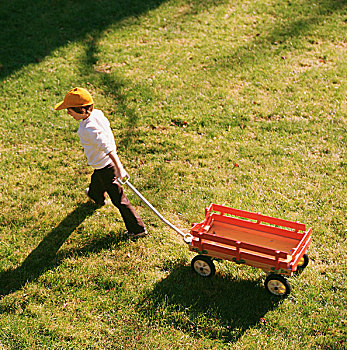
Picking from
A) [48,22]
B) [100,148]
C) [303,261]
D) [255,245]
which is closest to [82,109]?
[100,148]

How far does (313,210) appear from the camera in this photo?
18.1 feet

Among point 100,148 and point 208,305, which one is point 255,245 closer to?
point 208,305

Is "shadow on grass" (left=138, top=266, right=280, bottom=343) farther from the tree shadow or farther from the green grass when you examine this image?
the tree shadow

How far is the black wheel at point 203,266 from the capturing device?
4.60m

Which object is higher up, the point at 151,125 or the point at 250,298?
the point at 151,125

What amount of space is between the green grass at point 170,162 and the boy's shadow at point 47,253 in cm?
2

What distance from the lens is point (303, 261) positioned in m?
4.71

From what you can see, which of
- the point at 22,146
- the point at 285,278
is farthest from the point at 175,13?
the point at 285,278

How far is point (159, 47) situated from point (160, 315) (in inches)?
244

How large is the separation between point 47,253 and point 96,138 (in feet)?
4.99

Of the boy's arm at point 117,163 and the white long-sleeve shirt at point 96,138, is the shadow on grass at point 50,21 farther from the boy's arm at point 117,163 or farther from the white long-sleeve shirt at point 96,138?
the boy's arm at point 117,163

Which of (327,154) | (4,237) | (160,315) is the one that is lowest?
(327,154)

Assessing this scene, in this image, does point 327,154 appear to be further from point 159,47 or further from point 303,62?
point 159,47

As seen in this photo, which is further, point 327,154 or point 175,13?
point 175,13
